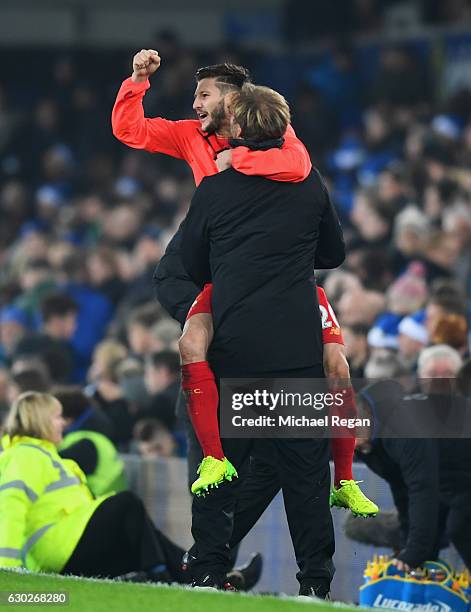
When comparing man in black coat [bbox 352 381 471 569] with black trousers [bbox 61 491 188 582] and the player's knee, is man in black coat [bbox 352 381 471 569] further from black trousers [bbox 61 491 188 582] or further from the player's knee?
the player's knee

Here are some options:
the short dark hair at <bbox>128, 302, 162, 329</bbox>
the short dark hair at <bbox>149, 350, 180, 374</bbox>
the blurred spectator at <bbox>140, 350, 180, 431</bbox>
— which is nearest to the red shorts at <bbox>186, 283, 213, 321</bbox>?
the blurred spectator at <bbox>140, 350, 180, 431</bbox>

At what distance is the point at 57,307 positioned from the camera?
12570mm

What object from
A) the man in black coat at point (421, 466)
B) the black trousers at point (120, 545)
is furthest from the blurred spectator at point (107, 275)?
the man in black coat at point (421, 466)

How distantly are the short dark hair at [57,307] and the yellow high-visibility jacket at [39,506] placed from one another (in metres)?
4.87

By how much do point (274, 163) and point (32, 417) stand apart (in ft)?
7.25

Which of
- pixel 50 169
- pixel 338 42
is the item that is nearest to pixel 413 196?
pixel 338 42

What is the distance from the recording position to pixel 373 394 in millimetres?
7277

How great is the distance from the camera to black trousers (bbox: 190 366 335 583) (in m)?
6.07

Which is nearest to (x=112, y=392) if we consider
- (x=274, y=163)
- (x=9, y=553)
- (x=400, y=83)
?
(x=9, y=553)

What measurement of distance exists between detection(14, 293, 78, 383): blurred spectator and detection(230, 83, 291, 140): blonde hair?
5497 millimetres

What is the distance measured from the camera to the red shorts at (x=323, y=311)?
609cm

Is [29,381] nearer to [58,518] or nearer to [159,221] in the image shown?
[58,518]

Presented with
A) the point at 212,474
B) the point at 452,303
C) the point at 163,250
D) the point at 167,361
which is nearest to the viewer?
the point at 212,474

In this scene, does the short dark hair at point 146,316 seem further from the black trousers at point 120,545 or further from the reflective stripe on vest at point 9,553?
the reflective stripe on vest at point 9,553
